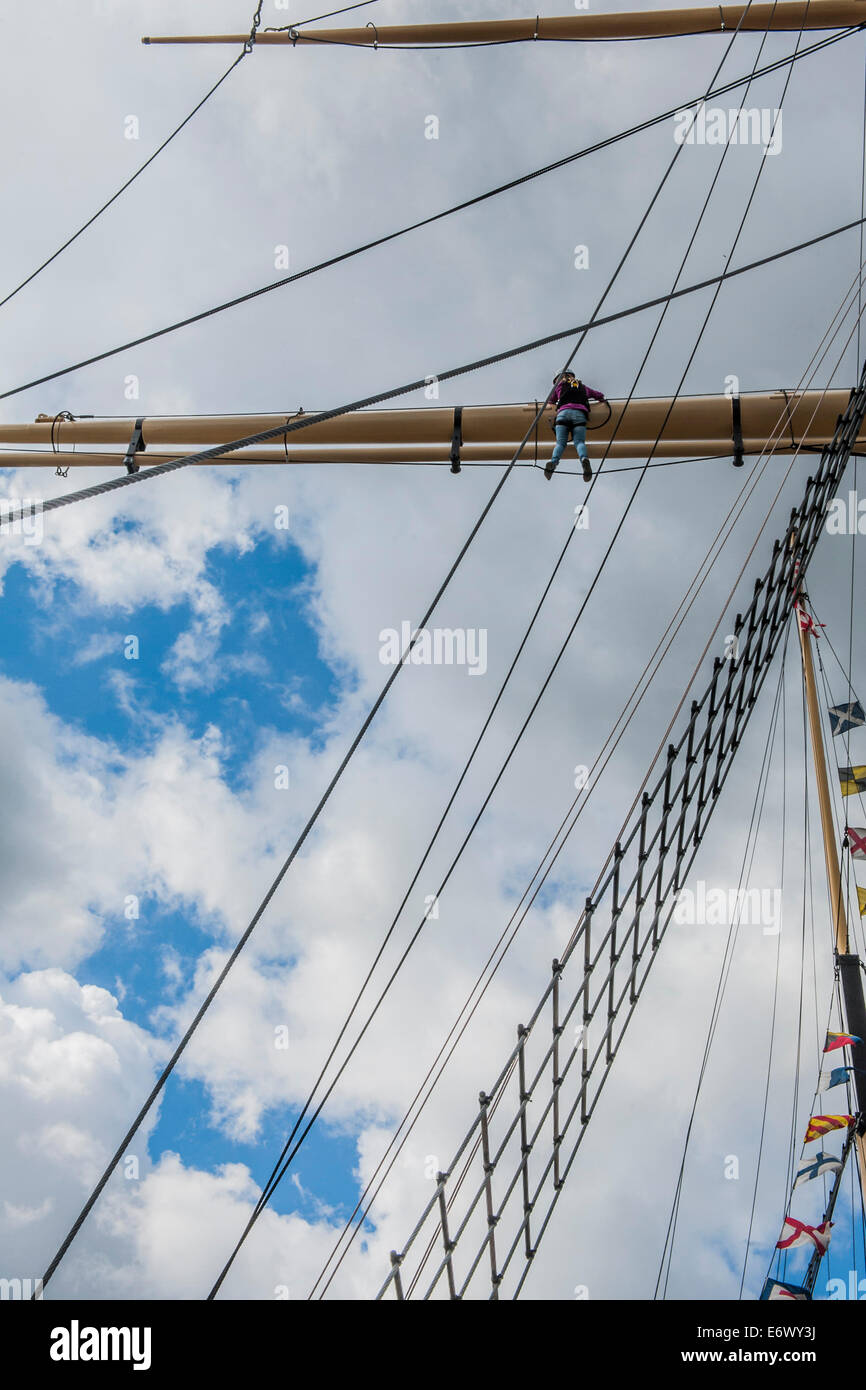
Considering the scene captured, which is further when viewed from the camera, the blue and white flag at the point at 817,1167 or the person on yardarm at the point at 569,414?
the blue and white flag at the point at 817,1167

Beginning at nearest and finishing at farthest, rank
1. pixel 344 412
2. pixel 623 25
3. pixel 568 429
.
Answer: pixel 344 412, pixel 568 429, pixel 623 25

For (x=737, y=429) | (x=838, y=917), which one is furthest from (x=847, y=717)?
(x=737, y=429)

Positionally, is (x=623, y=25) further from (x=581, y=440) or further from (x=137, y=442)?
(x=137, y=442)

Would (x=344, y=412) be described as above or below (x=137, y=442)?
below

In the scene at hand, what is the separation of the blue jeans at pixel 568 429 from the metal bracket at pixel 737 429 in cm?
209

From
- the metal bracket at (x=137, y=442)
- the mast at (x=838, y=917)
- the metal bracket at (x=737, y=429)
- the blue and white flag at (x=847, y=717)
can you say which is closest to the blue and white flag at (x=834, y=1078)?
the mast at (x=838, y=917)

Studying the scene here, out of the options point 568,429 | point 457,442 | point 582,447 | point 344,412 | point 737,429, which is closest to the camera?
point 344,412

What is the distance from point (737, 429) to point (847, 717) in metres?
4.63

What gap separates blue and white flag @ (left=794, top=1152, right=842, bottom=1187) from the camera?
34.8 feet

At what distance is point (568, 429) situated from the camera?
9.49 m

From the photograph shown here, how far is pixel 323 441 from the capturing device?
38.9ft

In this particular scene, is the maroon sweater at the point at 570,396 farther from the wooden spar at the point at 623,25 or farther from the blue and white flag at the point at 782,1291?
the blue and white flag at the point at 782,1291

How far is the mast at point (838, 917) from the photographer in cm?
1090
